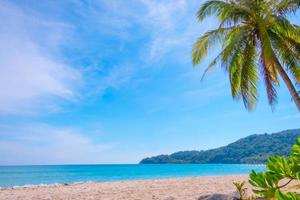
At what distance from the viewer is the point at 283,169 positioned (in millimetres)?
2359

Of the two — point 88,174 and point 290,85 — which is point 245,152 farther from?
point 290,85

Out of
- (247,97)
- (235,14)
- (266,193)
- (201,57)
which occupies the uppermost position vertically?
(235,14)

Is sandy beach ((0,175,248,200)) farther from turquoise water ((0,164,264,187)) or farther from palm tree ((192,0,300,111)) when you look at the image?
turquoise water ((0,164,264,187))

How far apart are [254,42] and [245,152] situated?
113 meters

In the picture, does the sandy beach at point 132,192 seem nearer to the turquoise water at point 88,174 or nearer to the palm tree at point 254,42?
the palm tree at point 254,42

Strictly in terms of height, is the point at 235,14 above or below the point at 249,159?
below

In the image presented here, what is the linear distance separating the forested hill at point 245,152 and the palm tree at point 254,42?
82.9 meters

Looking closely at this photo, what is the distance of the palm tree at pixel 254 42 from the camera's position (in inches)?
425

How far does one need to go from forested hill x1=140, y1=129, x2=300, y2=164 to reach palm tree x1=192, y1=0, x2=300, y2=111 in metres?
82.9

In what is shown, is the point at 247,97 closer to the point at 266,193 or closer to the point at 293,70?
the point at 293,70

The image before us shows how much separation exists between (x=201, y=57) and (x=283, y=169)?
34.1 ft

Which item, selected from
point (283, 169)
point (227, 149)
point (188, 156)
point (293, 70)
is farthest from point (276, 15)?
point (188, 156)

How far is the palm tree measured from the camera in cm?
1079

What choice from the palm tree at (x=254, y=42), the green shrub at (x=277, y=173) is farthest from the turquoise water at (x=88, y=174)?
the green shrub at (x=277, y=173)
